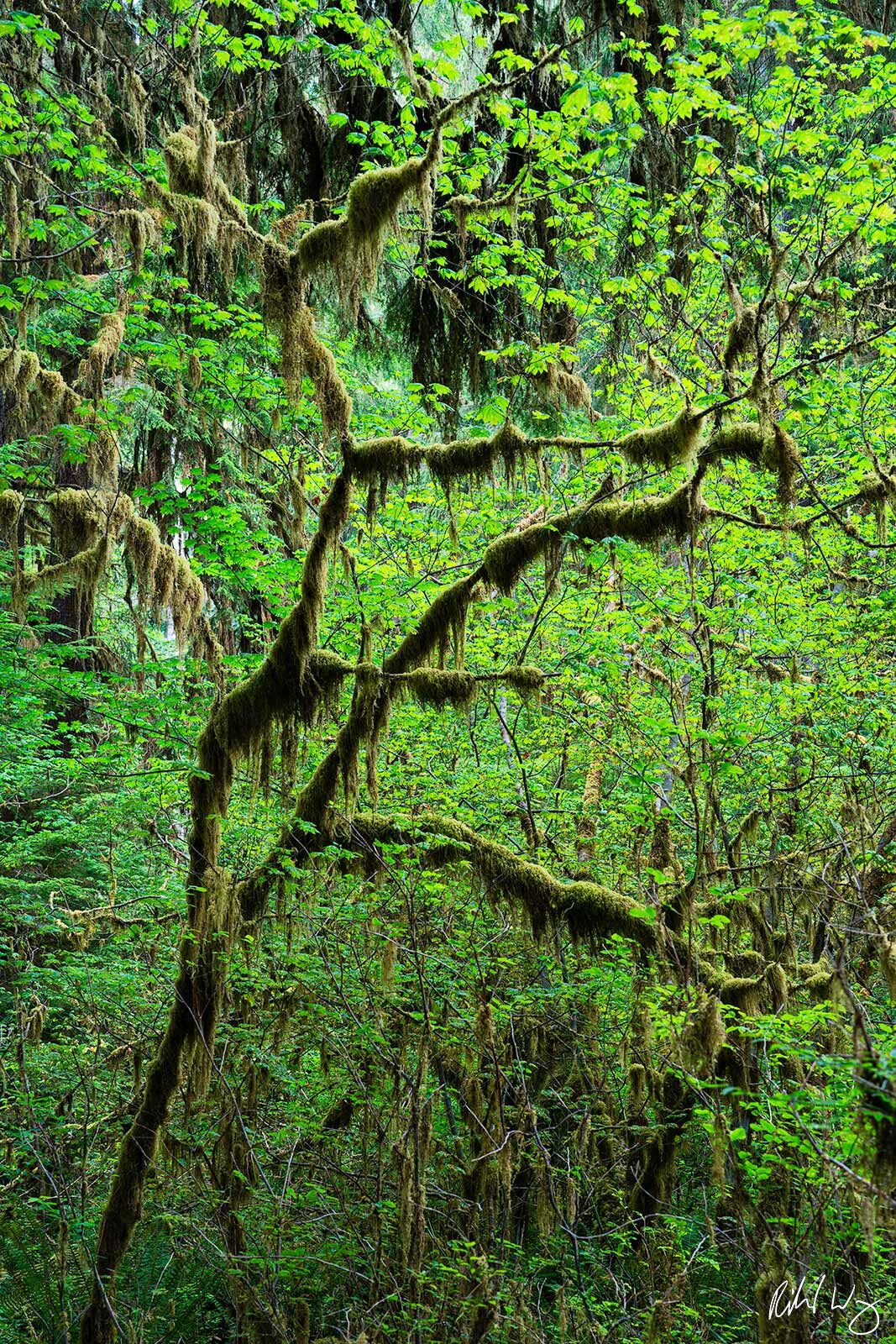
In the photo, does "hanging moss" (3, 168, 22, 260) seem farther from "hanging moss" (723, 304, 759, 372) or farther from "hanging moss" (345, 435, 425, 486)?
"hanging moss" (723, 304, 759, 372)

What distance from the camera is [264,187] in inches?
409

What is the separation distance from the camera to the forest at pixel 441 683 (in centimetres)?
708

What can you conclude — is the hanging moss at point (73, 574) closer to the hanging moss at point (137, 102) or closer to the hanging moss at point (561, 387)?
the hanging moss at point (137, 102)

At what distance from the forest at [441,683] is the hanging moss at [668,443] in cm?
5

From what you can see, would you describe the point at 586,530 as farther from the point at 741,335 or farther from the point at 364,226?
the point at 364,226

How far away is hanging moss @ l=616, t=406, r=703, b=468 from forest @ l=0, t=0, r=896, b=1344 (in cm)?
5

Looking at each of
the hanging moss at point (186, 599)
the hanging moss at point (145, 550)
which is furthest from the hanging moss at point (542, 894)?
the hanging moss at point (145, 550)

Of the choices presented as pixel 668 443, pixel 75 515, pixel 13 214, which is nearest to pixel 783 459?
pixel 668 443

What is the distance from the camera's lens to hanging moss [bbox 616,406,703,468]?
6.77m

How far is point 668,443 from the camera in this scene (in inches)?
271

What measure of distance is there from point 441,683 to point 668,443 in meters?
2.37

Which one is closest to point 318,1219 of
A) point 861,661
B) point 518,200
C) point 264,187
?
point 861,661

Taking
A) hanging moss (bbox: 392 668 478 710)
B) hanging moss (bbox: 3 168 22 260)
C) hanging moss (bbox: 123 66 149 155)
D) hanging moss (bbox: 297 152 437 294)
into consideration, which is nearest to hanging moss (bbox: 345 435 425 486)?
hanging moss (bbox: 297 152 437 294)

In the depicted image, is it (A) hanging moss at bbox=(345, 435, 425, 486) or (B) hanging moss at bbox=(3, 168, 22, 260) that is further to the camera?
(B) hanging moss at bbox=(3, 168, 22, 260)
